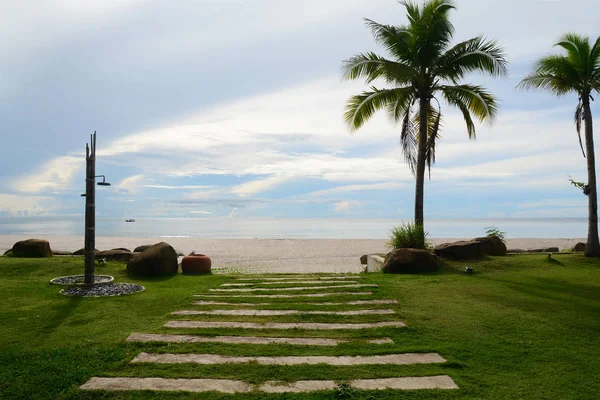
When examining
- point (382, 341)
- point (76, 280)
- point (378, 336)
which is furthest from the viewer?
point (76, 280)

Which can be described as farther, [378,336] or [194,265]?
[194,265]

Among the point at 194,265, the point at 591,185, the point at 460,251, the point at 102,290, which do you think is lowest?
the point at 102,290

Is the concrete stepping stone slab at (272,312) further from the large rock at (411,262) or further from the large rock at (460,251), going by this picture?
the large rock at (460,251)

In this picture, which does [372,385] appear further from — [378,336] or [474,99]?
[474,99]

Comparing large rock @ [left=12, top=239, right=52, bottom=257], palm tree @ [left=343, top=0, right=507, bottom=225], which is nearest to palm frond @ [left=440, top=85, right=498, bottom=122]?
palm tree @ [left=343, top=0, right=507, bottom=225]

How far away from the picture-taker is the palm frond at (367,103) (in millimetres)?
14719

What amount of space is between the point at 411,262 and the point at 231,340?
6979 millimetres

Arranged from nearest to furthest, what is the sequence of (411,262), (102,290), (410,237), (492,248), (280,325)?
(280,325), (102,290), (411,262), (410,237), (492,248)

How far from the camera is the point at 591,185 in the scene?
1324 cm

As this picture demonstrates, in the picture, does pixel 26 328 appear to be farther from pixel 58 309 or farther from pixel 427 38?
pixel 427 38

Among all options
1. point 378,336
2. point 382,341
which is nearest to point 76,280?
point 378,336

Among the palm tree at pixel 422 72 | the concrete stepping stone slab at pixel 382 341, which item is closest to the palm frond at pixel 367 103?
the palm tree at pixel 422 72

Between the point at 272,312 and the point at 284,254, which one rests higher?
the point at 272,312

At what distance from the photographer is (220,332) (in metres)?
5.82
